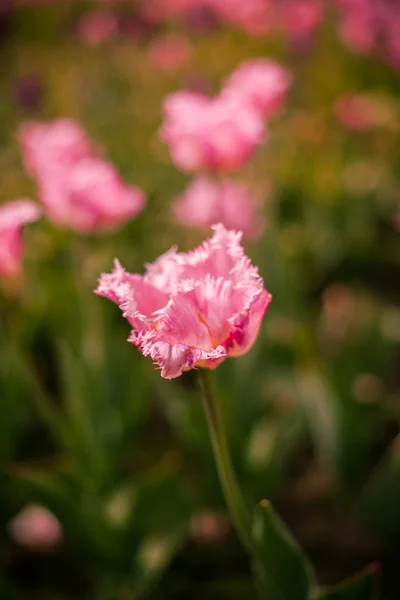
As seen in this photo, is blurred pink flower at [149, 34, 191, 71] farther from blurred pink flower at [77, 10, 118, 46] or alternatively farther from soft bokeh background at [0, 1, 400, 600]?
soft bokeh background at [0, 1, 400, 600]

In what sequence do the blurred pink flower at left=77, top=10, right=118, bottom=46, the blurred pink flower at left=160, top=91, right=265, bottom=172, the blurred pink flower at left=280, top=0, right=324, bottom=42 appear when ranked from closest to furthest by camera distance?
the blurred pink flower at left=160, top=91, right=265, bottom=172, the blurred pink flower at left=280, top=0, right=324, bottom=42, the blurred pink flower at left=77, top=10, right=118, bottom=46

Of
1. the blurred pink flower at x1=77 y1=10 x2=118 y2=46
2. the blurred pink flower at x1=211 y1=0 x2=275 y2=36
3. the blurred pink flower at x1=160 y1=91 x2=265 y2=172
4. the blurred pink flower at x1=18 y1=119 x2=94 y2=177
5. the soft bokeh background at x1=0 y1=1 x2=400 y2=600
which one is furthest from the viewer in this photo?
the blurred pink flower at x1=77 y1=10 x2=118 y2=46

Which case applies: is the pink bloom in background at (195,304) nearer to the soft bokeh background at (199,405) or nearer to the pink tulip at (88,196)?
the soft bokeh background at (199,405)

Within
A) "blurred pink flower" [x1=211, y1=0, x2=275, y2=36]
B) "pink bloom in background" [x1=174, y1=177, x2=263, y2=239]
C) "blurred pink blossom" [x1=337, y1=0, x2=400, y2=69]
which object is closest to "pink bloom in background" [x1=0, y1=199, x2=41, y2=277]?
"pink bloom in background" [x1=174, y1=177, x2=263, y2=239]

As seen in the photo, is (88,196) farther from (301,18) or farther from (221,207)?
(301,18)

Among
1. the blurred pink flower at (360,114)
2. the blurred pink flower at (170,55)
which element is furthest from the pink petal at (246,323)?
the blurred pink flower at (170,55)

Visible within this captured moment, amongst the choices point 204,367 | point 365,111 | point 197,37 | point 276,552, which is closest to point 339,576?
point 276,552

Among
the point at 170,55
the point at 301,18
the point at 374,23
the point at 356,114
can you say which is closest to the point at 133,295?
the point at 356,114
